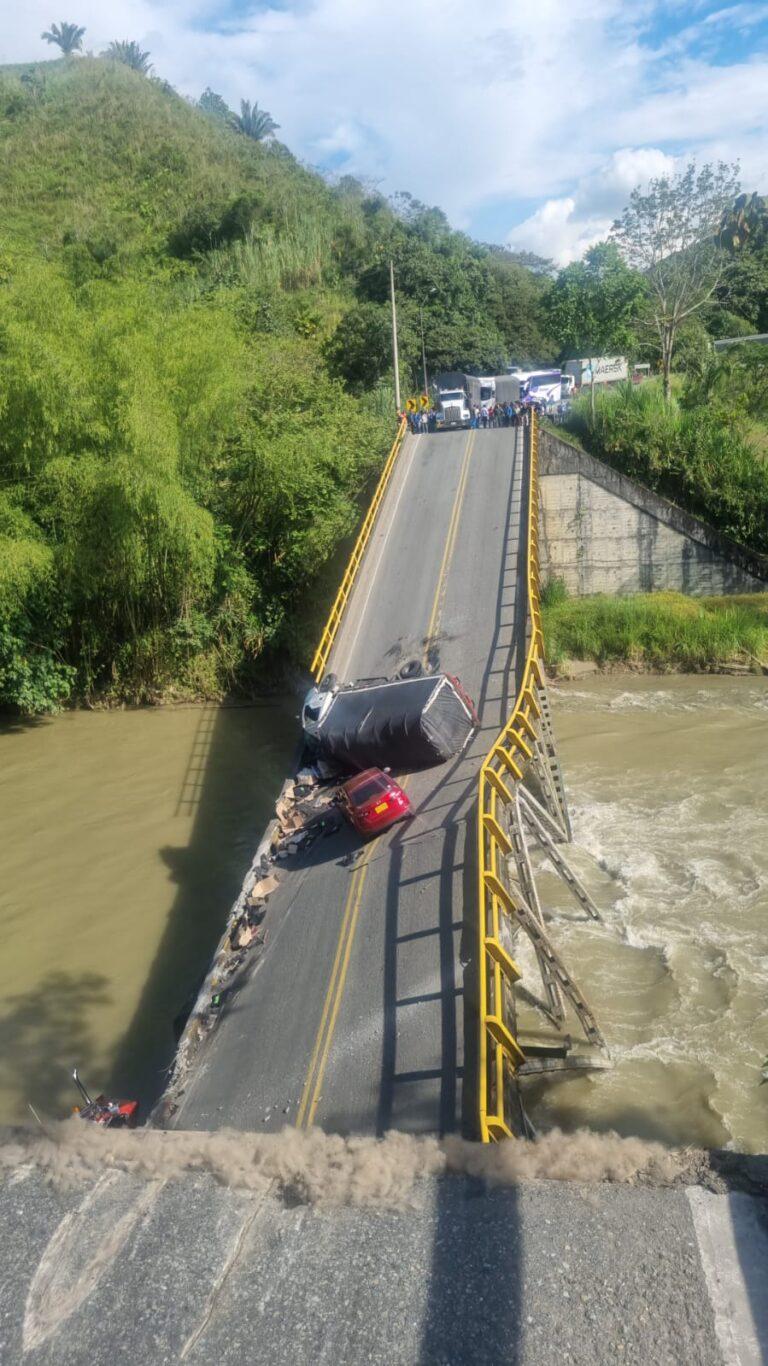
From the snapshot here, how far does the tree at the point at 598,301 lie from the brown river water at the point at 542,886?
20374 mm

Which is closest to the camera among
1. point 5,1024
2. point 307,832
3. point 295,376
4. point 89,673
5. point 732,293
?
point 5,1024

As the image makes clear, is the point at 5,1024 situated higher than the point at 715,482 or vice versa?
the point at 715,482

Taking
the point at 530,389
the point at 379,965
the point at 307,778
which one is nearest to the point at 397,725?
the point at 307,778

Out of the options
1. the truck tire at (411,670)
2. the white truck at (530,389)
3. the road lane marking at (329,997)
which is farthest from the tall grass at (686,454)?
the road lane marking at (329,997)

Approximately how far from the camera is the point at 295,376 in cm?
2722

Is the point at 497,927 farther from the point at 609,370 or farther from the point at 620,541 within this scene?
the point at 609,370

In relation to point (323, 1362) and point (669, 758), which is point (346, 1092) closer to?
point (323, 1362)

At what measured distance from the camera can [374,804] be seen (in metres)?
12.3

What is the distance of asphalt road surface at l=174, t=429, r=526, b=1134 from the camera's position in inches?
330

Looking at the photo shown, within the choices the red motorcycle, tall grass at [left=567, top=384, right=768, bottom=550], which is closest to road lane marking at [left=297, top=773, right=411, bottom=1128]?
the red motorcycle

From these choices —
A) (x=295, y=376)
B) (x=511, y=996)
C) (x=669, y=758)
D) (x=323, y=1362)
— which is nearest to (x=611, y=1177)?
(x=323, y=1362)

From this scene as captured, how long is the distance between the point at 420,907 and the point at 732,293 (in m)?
48.0

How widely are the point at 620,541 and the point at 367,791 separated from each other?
15123mm

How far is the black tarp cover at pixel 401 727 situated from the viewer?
1366 centimetres
